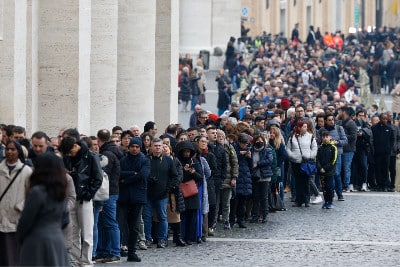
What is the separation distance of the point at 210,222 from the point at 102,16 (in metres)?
4.58

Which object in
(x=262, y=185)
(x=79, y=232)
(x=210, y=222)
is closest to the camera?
(x=79, y=232)

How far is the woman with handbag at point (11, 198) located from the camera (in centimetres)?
1516

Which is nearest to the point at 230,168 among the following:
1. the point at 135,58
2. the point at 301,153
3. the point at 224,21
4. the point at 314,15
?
the point at 301,153

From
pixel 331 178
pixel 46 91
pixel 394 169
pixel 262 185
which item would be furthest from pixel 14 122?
pixel 394 169

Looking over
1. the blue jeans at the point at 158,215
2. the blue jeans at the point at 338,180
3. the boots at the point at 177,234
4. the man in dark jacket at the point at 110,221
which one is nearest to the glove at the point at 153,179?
the blue jeans at the point at 158,215

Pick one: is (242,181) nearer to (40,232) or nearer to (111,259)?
(111,259)

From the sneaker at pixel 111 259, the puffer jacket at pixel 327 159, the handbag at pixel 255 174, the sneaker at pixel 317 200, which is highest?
the puffer jacket at pixel 327 159

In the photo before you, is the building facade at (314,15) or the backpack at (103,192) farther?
the building facade at (314,15)

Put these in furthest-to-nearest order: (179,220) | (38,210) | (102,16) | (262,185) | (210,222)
A: (102,16)
(262,185)
(210,222)
(179,220)
(38,210)

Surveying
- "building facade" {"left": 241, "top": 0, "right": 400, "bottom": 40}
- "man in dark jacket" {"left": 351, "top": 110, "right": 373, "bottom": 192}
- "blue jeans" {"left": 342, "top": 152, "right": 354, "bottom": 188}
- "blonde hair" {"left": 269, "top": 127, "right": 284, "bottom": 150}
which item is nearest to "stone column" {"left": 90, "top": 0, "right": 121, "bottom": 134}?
"blonde hair" {"left": 269, "top": 127, "right": 284, "bottom": 150}

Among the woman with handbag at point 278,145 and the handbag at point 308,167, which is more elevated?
the woman with handbag at point 278,145

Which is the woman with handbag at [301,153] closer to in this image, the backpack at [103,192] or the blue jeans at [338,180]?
the blue jeans at [338,180]

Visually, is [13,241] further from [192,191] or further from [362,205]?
[362,205]

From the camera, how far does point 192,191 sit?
20.6 metres
